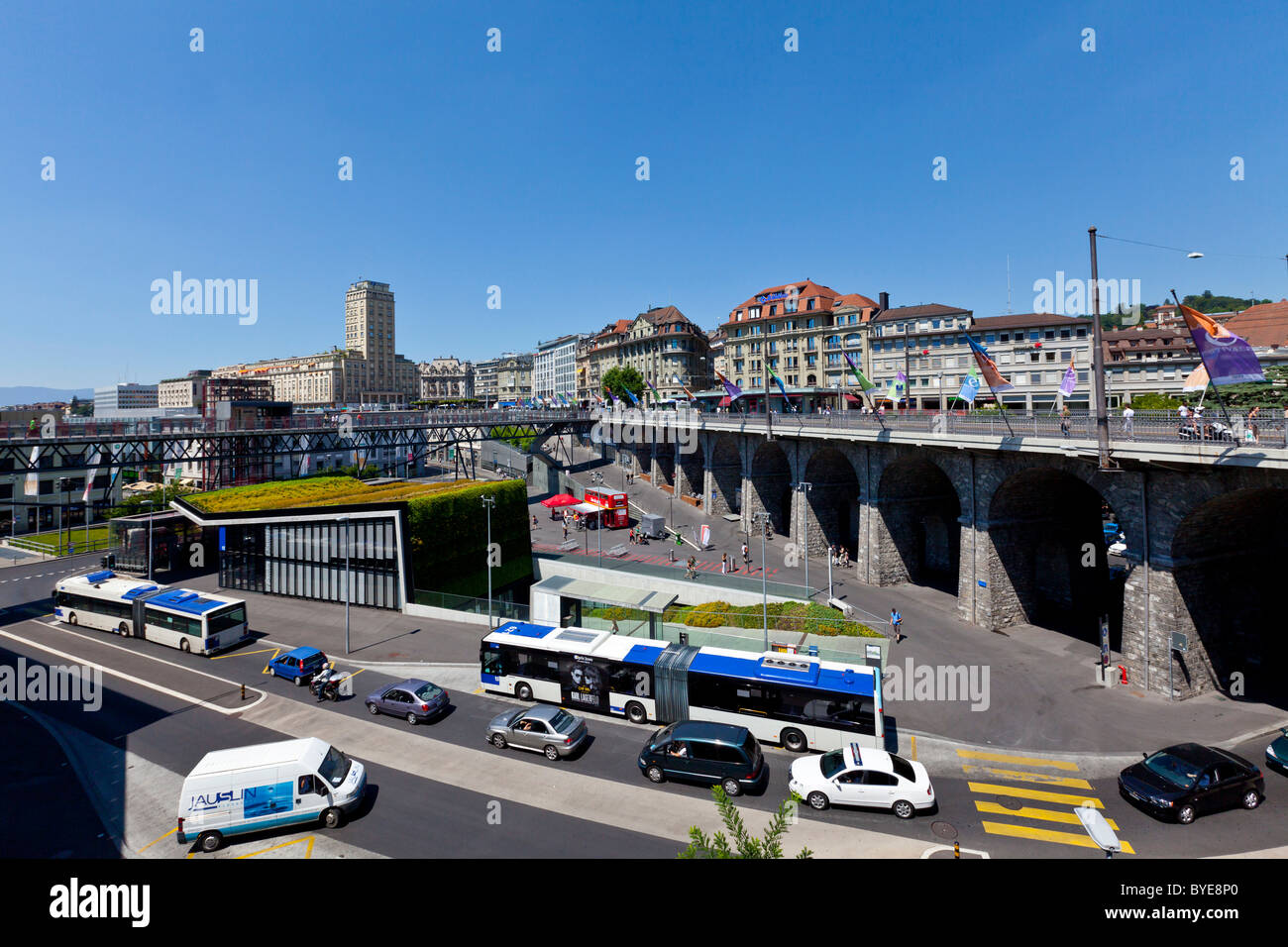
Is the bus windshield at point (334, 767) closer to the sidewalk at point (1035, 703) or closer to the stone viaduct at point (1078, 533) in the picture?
the sidewalk at point (1035, 703)

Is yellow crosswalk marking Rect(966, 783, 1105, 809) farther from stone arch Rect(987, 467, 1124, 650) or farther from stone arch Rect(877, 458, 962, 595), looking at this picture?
stone arch Rect(877, 458, 962, 595)

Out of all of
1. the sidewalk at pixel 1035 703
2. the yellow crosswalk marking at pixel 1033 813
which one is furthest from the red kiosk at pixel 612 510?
the yellow crosswalk marking at pixel 1033 813

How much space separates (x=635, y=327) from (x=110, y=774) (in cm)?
11491

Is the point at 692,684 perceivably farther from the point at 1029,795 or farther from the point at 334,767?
the point at 334,767

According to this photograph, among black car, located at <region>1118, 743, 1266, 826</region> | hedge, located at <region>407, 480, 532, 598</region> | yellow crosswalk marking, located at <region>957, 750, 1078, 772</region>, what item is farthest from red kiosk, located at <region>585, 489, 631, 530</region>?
black car, located at <region>1118, 743, 1266, 826</region>

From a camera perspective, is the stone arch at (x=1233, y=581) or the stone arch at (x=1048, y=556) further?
the stone arch at (x=1048, y=556)

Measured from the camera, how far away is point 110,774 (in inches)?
744

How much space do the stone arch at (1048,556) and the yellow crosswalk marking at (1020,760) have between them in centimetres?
1310

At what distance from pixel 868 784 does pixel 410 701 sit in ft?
51.0

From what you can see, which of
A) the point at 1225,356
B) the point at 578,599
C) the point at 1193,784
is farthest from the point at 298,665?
the point at 1225,356

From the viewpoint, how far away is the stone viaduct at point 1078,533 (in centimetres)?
2306

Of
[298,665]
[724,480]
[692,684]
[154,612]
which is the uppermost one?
[724,480]

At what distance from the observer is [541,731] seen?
19703 mm

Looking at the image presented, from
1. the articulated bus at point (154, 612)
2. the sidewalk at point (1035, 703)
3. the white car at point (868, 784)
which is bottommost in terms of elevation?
the sidewalk at point (1035, 703)
